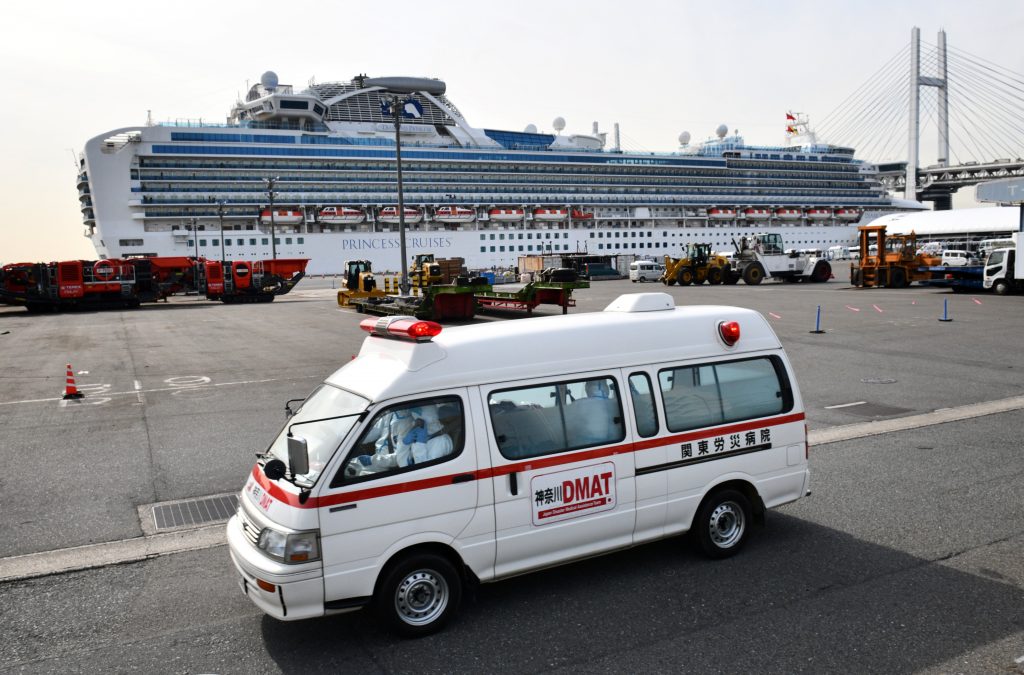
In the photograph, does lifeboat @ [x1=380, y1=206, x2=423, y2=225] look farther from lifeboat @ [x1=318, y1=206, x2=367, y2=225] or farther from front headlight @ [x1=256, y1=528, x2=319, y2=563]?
front headlight @ [x1=256, y1=528, x2=319, y2=563]

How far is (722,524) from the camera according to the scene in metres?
5.89

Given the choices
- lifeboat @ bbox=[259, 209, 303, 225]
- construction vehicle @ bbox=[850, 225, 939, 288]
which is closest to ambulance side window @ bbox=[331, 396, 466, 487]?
construction vehicle @ bbox=[850, 225, 939, 288]

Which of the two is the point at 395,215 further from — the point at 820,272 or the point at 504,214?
the point at 820,272

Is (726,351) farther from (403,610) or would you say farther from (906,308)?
(906,308)

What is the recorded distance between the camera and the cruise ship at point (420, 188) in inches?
2657

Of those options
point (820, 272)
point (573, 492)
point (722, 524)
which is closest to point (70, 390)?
point (573, 492)

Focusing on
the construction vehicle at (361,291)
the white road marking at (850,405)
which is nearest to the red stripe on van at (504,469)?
the white road marking at (850,405)

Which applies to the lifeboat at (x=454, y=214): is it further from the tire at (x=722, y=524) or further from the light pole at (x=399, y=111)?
the tire at (x=722, y=524)

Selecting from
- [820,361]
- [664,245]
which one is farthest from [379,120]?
[820,361]

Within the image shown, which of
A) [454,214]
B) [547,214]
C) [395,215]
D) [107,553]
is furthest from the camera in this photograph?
[547,214]

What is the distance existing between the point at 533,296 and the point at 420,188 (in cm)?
5464

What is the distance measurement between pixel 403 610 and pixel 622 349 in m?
2.35

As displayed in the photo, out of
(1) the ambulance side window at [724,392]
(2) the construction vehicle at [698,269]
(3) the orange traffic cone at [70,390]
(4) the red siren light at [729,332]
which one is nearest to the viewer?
(1) the ambulance side window at [724,392]

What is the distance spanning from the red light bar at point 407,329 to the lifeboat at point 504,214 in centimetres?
7609
